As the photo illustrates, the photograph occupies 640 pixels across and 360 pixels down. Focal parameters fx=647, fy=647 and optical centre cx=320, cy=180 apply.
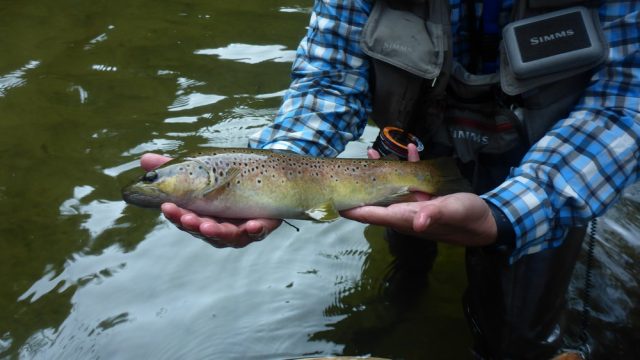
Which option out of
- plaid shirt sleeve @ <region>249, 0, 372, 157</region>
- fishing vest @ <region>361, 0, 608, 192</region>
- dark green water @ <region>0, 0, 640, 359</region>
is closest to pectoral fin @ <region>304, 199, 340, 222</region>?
plaid shirt sleeve @ <region>249, 0, 372, 157</region>

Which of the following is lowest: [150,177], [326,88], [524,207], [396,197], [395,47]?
[396,197]

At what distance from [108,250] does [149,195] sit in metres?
1.66

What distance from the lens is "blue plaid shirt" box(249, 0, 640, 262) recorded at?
2.16 meters

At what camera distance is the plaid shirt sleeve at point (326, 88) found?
2531 mm

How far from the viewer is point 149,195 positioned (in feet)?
7.25

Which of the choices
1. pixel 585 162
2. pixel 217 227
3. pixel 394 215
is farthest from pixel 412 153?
pixel 217 227

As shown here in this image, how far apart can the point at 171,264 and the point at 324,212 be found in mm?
1593

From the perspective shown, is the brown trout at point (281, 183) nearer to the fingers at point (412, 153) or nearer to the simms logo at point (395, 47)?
the fingers at point (412, 153)

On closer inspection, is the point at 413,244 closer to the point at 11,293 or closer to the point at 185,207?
the point at 185,207

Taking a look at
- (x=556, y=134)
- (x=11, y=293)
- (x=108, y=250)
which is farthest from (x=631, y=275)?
(x=11, y=293)

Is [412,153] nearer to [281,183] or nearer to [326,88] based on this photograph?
[326,88]

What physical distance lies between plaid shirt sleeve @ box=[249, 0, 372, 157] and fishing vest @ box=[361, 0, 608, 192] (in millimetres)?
77

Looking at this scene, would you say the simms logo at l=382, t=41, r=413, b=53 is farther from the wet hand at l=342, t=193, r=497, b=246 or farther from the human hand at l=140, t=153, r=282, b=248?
the human hand at l=140, t=153, r=282, b=248

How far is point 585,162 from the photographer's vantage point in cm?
218
